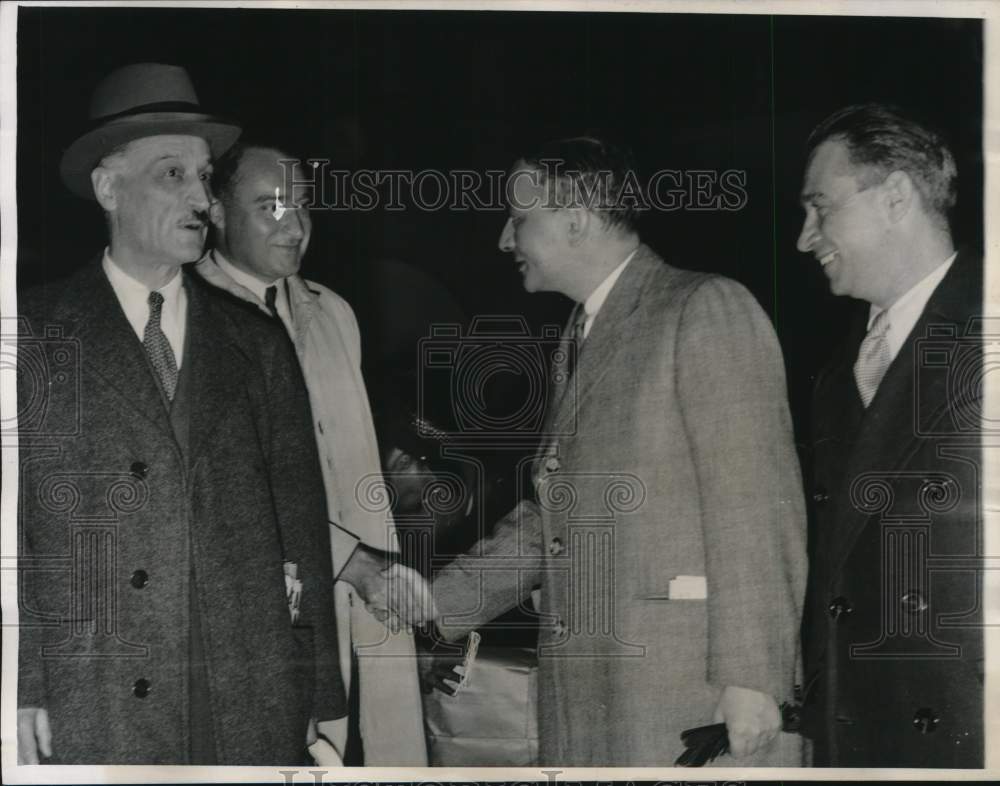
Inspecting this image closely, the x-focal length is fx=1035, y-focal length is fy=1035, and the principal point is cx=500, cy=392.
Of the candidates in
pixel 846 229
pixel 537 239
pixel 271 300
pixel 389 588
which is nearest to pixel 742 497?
pixel 846 229

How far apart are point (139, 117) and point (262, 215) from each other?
49cm

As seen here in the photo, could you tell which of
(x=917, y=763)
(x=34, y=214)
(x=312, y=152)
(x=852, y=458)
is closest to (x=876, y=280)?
(x=852, y=458)

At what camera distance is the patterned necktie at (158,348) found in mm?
3164

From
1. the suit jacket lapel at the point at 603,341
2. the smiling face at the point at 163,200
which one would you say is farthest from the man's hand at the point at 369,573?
the smiling face at the point at 163,200

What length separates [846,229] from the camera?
3180 mm

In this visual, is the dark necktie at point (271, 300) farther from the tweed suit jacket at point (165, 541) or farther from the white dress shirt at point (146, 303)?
the white dress shirt at point (146, 303)

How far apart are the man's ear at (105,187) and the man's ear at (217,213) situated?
0.98ft

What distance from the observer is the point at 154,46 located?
3209 mm

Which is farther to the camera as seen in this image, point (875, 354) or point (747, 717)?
point (875, 354)

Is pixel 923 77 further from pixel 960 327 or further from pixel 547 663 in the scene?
pixel 547 663

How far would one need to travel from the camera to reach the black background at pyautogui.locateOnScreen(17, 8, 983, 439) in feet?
10.4

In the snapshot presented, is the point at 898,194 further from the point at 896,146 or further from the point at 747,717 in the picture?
the point at 747,717

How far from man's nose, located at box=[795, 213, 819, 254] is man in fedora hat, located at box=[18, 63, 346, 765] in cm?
161

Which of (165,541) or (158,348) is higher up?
(158,348)
